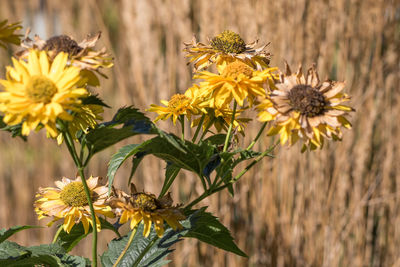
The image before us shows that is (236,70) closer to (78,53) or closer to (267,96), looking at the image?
(267,96)

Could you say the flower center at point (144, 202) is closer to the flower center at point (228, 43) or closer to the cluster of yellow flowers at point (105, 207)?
the cluster of yellow flowers at point (105, 207)

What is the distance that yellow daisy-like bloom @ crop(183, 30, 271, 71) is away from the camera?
0.56 m

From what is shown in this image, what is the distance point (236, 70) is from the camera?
0.51 metres

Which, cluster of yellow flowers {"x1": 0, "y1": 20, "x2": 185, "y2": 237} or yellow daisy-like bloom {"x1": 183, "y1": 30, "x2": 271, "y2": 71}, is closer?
cluster of yellow flowers {"x1": 0, "y1": 20, "x2": 185, "y2": 237}

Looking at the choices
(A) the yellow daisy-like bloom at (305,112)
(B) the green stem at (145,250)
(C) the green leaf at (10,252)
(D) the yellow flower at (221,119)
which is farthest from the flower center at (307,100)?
(C) the green leaf at (10,252)

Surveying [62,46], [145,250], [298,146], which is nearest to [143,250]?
[145,250]

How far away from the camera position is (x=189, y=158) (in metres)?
0.47

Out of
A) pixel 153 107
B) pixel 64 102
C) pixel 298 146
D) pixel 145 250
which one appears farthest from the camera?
pixel 298 146

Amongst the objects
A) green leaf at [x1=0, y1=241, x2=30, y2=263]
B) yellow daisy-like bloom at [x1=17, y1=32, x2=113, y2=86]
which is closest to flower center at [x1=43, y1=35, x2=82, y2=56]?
yellow daisy-like bloom at [x1=17, y1=32, x2=113, y2=86]

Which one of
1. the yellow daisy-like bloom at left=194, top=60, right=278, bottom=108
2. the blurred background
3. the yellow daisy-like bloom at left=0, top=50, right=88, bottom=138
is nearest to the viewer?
the yellow daisy-like bloom at left=0, top=50, right=88, bottom=138

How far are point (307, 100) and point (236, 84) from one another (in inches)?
3.1

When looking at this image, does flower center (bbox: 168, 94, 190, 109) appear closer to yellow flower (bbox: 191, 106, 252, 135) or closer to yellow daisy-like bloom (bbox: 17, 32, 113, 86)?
yellow flower (bbox: 191, 106, 252, 135)

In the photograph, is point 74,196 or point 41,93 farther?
point 74,196

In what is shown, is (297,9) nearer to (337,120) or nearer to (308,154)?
(308,154)
